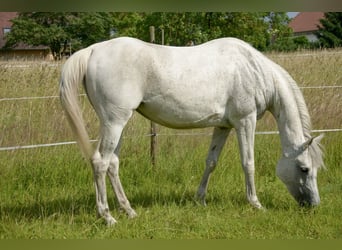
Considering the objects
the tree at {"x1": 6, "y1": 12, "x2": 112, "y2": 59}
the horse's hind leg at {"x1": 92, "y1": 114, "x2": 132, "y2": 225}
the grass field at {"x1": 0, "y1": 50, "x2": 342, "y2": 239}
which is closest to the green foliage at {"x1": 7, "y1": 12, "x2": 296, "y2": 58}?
the tree at {"x1": 6, "y1": 12, "x2": 112, "y2": 59}

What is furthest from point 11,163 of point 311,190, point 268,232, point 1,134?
point 311,190

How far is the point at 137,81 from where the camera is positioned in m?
3.61

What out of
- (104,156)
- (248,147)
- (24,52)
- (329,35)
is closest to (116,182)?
(104,156)

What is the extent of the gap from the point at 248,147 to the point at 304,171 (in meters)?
0.68

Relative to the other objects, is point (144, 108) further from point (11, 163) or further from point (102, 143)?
point (11, 163)

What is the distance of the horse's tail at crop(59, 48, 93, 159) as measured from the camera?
3.51m

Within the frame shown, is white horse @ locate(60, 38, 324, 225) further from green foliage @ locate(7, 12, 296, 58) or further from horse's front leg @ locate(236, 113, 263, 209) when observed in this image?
green foliage @ locate(7, 12, 296, 58)

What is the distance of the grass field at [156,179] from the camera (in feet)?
11.8

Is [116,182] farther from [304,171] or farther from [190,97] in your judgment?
[304,171]

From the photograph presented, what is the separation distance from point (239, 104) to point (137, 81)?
1.17m

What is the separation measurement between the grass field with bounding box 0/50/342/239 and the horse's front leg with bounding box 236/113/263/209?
0.14 meters

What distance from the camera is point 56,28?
461cm

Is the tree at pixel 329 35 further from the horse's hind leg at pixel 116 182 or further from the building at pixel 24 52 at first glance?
the building at pixel 24 52

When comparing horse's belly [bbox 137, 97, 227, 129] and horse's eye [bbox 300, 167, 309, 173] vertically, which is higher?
horse's belly [bbox 137, 97, 227, 129]
